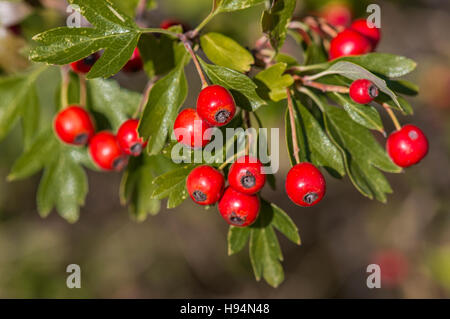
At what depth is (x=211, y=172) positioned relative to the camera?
1521 mm

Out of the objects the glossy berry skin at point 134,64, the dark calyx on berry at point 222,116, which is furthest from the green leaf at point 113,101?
the dark calyx on berry at point 222,116

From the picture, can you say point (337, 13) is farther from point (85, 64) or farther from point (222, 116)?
point (222, 116)

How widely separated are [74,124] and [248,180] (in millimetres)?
1036

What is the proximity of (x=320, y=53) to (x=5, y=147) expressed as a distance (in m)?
4.15

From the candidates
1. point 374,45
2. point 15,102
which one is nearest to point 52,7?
point 15,102

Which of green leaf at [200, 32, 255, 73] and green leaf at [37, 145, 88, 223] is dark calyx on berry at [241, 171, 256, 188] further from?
green leaf at [37, 145, 88, 223]

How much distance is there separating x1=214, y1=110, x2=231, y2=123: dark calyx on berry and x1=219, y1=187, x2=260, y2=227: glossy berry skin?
281 mm

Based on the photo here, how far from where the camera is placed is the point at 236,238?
6.13 feet

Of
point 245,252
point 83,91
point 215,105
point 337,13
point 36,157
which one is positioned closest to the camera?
point 215,105

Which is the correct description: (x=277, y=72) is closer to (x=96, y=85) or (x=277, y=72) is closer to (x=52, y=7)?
(x=96, y=85)

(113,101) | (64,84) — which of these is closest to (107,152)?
(113,101)

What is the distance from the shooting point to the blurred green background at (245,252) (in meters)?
4.70

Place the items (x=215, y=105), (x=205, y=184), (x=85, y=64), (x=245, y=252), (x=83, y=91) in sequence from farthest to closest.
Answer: (x=245, y=252)
(x=83, y=91)
(x=85, y=64)
(x=205, y=184)
(x=215, y=105)

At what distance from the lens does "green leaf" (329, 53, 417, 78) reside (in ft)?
5.72
